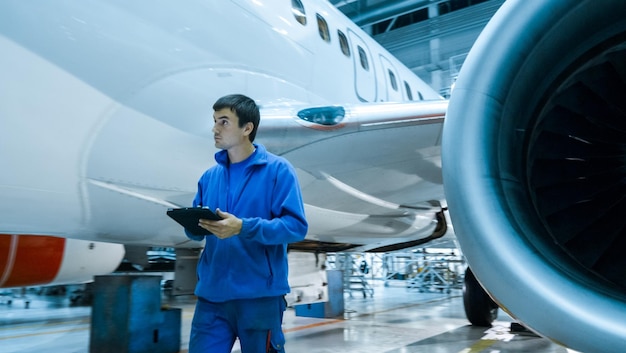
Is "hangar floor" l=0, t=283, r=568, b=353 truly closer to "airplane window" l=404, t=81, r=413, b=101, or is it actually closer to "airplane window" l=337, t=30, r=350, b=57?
"airplane window" l=337, t=30, r=350, b=57

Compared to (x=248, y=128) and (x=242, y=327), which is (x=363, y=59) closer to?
(x=248, y=128)

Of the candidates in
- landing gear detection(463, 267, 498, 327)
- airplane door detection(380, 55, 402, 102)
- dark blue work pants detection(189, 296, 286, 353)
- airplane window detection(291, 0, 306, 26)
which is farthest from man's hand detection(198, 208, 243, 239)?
landing gear detection(463, 267, 498, 327)

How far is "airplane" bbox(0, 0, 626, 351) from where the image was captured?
159cm

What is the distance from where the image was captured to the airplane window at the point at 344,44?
14.4 ft

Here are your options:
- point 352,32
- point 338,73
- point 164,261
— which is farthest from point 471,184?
point 164,261

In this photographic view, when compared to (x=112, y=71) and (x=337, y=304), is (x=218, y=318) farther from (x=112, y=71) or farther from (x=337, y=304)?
(x=337, y=304)

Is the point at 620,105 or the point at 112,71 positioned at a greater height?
the point at 112,71

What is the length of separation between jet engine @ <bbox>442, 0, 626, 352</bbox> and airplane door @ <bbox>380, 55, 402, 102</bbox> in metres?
3.29

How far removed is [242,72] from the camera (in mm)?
3047

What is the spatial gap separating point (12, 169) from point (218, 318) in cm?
115

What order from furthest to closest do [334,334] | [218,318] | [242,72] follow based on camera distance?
1. [334,334]
2. [242,72]
3. [218,318]

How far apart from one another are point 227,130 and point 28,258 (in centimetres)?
292

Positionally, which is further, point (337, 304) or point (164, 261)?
point (164, 261)

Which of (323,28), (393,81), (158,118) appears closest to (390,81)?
(393,81)
